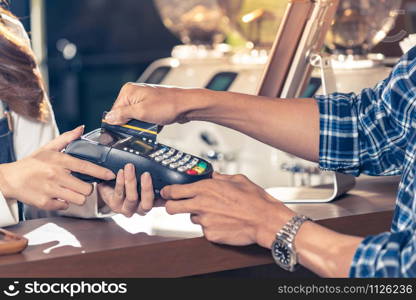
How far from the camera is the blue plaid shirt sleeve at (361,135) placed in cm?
123

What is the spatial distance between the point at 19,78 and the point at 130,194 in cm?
53

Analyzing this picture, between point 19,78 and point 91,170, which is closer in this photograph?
point 91,170

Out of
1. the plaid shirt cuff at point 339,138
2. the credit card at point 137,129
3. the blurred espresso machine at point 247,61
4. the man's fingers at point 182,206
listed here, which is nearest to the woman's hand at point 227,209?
the man's fingers at point 182,206

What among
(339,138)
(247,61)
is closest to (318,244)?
(339,138)

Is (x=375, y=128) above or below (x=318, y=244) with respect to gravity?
above

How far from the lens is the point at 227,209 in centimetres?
106

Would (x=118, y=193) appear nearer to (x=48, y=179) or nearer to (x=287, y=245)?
(x=48, y=179)

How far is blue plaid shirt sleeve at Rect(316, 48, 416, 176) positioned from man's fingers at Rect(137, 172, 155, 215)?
0.34m

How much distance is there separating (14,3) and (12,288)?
2.45ft

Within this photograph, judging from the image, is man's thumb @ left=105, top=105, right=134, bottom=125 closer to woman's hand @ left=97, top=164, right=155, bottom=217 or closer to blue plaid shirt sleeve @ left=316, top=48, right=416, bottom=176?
woman's hand @ left=97, top=164, right=155, bottom=217

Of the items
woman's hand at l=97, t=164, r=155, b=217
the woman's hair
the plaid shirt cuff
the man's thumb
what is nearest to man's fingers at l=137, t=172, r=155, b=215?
woman's hand at l=97, t=164, r=155, b=217

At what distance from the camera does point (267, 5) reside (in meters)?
2.31

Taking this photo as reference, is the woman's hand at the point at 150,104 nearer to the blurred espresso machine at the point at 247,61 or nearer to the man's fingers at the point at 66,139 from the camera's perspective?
the man's fingers at the point at 66,139

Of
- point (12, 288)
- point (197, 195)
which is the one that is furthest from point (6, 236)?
point (197, 195)
